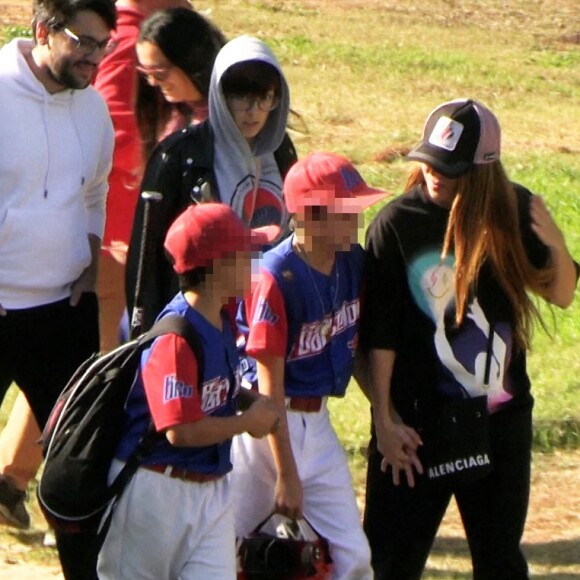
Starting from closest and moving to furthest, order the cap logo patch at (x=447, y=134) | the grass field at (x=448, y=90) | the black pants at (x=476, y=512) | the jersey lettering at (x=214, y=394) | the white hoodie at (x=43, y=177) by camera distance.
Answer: the jersey lettering at (x=214, y=394) < the cap logo patch at (x=447, y=134) < the black pants at (x=476, y=512) < the white hoodie at (x=43, y=177) < the grass field at (x=448, y=90)

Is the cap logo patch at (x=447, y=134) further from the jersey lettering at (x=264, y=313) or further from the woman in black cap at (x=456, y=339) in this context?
the jersey lettering at (x=264, y=313)

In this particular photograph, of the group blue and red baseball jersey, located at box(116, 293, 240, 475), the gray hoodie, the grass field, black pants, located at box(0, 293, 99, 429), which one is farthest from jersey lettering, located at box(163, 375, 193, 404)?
the grass field

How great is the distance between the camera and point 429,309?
14.0 ft

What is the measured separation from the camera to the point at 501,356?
4293mm

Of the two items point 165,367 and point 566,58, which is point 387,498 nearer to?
point 165,367

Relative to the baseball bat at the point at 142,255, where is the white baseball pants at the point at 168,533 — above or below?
below

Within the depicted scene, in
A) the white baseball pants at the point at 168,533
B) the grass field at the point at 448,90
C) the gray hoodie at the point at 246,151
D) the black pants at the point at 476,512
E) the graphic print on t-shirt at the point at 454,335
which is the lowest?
the grass field at the point at 448,90

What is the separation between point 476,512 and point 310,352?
69 cm

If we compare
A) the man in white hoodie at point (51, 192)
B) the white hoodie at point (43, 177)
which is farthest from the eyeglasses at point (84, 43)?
the white hoodie at point (43, 177)

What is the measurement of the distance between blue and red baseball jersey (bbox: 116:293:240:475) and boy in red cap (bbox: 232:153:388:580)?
0.63ft

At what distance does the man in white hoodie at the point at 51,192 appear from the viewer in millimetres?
4586

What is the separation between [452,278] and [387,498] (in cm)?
67

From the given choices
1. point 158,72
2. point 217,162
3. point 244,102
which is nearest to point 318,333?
point 217,162

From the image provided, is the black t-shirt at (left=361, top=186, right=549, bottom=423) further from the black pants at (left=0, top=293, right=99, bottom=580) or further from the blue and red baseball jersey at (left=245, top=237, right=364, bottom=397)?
the black pants at (left=0, top=293, right=99, bottom=580)
